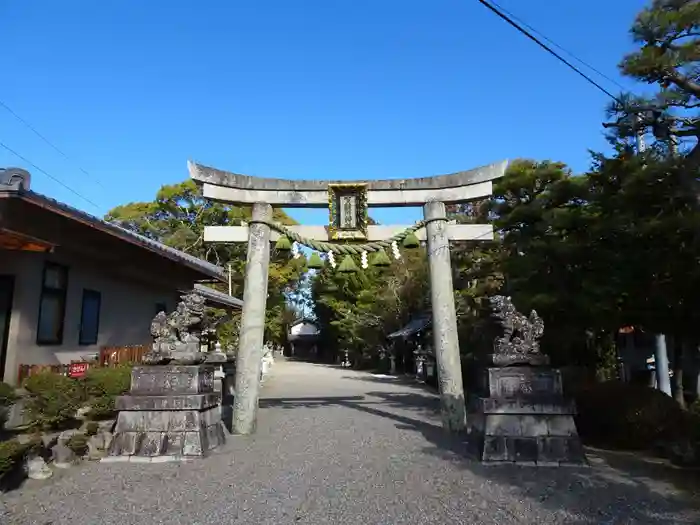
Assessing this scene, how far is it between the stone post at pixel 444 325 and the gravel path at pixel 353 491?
1003mm

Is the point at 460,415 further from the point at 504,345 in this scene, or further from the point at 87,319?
the point at 87,319

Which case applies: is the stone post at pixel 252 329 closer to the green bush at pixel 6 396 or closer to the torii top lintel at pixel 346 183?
the torii top lintel at pixel 346 183

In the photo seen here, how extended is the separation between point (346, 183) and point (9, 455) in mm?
7612

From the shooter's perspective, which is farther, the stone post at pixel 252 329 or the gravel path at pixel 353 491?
the stone post at pixel 252 329

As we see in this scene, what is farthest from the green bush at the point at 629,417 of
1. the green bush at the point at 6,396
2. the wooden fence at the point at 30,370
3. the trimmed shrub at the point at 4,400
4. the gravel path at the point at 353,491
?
the wooden fence at the point at 30,370

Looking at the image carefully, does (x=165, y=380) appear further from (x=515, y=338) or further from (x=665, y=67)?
(x=665, y=67)

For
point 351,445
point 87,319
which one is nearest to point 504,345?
point 351,445

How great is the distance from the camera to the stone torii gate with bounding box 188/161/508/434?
10359 millimetres

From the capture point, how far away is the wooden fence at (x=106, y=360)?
901 centimetres

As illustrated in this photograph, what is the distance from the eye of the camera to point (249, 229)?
10.9 m

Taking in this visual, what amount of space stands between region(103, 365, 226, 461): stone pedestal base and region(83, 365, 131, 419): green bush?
4.51 feet

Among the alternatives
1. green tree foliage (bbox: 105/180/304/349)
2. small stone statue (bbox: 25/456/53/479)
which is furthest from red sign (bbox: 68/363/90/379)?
green tree foliage (bbox: 105/180/304/349)

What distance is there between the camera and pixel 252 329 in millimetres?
10367

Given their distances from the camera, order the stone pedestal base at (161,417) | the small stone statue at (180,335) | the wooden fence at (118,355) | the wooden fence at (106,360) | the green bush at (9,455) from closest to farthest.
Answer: the green bush at (9,455)
the stone pedestal base at (161,417)
the small stone statue at (180,335)
the wooden fence at (106,360)
the wooden fence at (118,355)
